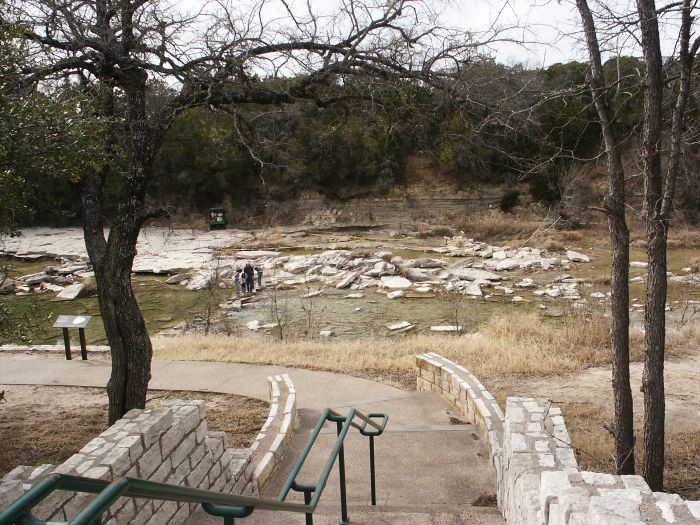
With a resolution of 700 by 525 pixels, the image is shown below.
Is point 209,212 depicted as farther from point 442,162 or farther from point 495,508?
point 495,508

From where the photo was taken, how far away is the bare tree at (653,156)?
18.1 ft

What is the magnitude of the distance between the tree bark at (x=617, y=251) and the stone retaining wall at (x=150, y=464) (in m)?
3.98

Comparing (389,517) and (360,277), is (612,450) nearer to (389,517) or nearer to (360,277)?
→ (389,517)

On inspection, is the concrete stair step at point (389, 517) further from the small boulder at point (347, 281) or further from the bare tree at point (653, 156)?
the small boulder at point (347, 281)

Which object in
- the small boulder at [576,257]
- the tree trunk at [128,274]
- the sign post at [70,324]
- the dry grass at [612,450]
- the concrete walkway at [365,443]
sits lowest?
the dry grass at [612,450]

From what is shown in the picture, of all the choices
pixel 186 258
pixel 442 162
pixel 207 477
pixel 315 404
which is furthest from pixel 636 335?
pixel 442 162

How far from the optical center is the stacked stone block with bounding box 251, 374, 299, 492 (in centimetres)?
676

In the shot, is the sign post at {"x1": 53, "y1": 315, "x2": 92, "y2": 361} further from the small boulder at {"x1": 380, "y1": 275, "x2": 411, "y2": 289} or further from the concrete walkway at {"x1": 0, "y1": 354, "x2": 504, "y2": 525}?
the small boulder at {"x1": 380, "y1": 275, "x2": 411, "y2": 289}

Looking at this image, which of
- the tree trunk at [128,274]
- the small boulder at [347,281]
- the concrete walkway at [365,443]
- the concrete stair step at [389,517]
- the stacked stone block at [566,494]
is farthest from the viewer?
the small boulder at [347,281]

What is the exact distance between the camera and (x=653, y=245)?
18.6 ft

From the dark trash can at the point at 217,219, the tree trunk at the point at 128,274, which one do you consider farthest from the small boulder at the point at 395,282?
the dark trash can at the point at 217,219

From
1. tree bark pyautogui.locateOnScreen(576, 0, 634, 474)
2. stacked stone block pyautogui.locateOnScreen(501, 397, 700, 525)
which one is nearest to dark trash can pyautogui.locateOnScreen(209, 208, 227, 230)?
tree bark pyautogui.locateOnScreen(576, 0, 634, 474)

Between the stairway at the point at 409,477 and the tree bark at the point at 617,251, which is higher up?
the tree bark at the point at 617,251

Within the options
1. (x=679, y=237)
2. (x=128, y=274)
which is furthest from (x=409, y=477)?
(x=679, y=237)
